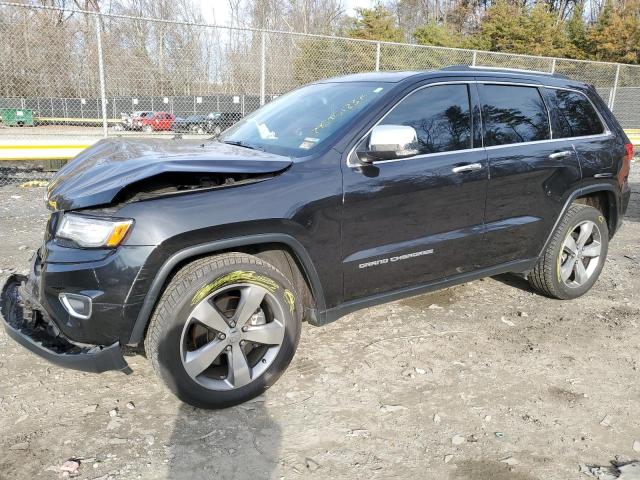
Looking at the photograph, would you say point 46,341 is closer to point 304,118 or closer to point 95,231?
point 95,231

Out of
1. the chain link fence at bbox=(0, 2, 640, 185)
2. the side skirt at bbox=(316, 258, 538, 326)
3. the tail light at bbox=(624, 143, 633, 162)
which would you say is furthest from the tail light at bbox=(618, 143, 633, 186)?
the chain link fence at bbox=(0, 2, 640, 185)

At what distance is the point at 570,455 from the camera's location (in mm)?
2537

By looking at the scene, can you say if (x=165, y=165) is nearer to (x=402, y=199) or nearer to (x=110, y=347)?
(x=110, y=347)

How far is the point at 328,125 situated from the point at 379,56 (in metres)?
8.11

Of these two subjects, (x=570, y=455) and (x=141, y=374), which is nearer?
(x=570, y=455)

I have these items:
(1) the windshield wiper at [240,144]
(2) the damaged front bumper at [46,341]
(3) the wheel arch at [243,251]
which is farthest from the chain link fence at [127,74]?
(3) the wheel arch at [243,251]

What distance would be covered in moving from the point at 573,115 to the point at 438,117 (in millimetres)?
1497

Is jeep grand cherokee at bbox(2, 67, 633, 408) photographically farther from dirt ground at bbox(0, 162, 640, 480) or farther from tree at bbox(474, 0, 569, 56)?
tree at bbox(474, 0, 569, 56)

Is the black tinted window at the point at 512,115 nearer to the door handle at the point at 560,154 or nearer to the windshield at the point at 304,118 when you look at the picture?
the door handle at the point at 560,154

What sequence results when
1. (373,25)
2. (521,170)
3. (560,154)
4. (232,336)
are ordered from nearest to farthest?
(232,336) → (521,170) → (560,154) → (373,25)

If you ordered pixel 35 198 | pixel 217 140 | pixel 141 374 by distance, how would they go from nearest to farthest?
pixel 141 374 → pixel 217 140 → pixel 35 198

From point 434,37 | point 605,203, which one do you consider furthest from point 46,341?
point 434,37

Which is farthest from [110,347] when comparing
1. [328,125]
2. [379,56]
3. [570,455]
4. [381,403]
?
[379,56]

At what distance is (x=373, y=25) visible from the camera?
1213 inches
